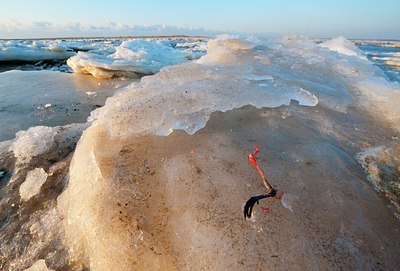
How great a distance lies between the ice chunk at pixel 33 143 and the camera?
2848mm

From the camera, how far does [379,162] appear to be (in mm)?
2268

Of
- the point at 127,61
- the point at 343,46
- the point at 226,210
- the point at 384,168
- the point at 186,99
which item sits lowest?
the point at 127,61

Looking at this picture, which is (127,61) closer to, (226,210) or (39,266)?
(39,266)

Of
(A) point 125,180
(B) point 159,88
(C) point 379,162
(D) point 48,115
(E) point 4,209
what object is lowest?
(D) point 48,115

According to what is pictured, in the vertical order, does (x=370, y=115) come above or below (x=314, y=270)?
below

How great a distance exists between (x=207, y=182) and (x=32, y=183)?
1.51 metres

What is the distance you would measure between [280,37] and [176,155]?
532 cm

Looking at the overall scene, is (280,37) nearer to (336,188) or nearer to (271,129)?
(271,129)

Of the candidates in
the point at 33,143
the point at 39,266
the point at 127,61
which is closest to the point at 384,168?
the point at 39,266

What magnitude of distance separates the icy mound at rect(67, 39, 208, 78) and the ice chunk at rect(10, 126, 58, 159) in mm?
6450

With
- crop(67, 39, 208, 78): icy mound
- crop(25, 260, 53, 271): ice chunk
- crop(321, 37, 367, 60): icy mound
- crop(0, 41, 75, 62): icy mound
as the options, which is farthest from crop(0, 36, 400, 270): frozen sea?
crop(0, 41, 75, 62): icy mound

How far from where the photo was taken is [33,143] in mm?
2963

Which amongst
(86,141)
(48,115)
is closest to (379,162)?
(86,141)

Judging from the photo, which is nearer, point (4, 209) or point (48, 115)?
point (4, 209)
